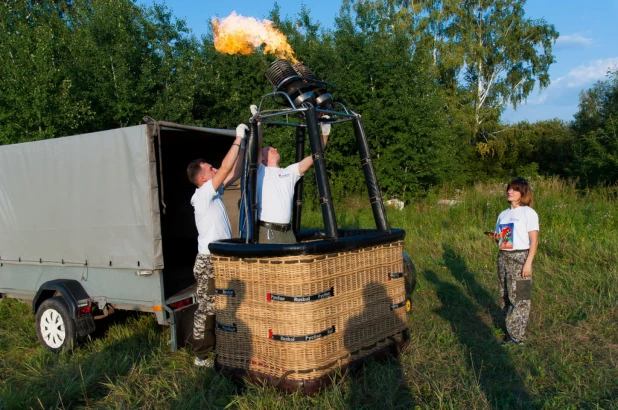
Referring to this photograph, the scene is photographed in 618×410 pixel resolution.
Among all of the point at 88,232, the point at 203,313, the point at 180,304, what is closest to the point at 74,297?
the point at 88,232

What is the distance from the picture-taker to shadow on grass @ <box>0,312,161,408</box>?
4.17 metres

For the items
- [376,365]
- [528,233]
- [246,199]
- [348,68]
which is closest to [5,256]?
[246,199]

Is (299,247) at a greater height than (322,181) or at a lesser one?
lesser

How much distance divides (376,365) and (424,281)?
11.7ft

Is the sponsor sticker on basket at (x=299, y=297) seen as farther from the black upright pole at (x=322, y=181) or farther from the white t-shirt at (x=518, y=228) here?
the white t-shirt at (x=518, y=228)

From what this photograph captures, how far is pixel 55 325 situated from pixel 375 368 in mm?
3447

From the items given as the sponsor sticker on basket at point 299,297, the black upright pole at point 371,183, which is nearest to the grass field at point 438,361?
the sponsor sticker on basket at point 299,297

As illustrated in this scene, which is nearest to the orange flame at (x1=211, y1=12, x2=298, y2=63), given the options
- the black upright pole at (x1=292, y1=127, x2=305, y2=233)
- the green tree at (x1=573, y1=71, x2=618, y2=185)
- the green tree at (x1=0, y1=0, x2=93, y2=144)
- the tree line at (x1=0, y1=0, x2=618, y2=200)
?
the black upright pole at (x1=292, y1=127, x2=305, y2=233)

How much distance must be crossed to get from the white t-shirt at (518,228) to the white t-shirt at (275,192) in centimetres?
220

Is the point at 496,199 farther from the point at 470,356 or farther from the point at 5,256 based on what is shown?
the point at 5,256

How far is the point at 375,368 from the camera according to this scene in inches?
172

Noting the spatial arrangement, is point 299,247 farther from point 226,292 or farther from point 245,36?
point 245,36

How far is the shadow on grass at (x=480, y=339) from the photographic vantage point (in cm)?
401

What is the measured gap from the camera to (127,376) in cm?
450
